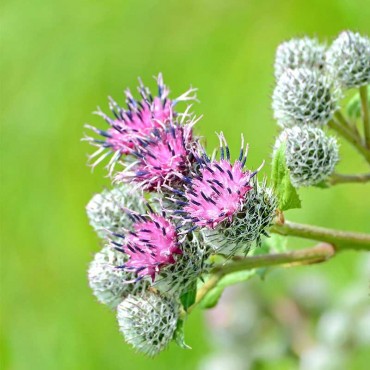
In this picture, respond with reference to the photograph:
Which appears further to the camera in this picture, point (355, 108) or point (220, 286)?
point (355, 108)

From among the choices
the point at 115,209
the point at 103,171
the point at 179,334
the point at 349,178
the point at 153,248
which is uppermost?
the point at 103,171

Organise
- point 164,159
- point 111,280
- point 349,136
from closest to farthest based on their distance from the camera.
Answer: point 164,159, point 111,280, point 349,136

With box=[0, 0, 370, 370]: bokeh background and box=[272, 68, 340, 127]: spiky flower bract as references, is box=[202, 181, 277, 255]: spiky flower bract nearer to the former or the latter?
box=[272, 68, 340, 127]: spiky flower bract

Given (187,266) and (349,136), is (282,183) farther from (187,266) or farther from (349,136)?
(349,136)

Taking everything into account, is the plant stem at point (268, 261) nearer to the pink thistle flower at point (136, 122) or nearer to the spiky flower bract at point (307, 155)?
the spiky flower bract at point (307, 155)

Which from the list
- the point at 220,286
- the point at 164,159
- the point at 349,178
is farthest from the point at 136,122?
the point at 349,178

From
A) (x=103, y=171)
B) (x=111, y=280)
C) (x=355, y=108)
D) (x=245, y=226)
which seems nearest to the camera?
(x=245, y=226)

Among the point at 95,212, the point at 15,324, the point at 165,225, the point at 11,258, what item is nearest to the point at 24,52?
the point at 11,258

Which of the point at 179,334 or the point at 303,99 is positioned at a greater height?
the point at 303,99

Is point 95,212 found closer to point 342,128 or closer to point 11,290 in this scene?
point 342,128
